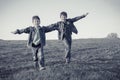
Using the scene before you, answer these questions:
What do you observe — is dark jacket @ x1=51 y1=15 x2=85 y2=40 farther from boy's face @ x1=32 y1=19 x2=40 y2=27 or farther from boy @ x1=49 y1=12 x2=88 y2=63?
boy's face @ x1=32 y1=19 x2=40 y2=27

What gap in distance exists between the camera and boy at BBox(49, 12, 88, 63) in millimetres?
15477

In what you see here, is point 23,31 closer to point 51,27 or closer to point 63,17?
point 51,27

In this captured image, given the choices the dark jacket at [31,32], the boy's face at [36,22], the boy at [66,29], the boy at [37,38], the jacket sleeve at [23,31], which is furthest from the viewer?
the boy at [66,29]

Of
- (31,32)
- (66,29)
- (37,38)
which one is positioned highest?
(66,29)

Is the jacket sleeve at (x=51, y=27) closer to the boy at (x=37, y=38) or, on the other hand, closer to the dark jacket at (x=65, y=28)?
the dark jacket at (x=65, y=28)

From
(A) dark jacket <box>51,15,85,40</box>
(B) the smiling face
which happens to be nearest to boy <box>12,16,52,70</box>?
(A) dark jacket <box>51,15,85,40</box>

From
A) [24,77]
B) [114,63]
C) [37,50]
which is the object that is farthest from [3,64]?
[114,63]

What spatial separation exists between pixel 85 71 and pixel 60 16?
13.6 feet

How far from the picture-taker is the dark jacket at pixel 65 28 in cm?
1555

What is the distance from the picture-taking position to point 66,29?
15.6m

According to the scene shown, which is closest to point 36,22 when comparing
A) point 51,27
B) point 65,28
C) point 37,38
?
point 37,38

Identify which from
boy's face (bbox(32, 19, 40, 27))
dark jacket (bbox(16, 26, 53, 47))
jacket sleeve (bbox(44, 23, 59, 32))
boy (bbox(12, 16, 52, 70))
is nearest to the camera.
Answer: boy (bbox(12, 16, 52, 70))

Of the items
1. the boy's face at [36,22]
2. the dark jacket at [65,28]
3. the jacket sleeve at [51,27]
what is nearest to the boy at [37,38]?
the boy's face at [36,22]

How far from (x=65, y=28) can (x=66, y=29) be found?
0.09 meters
